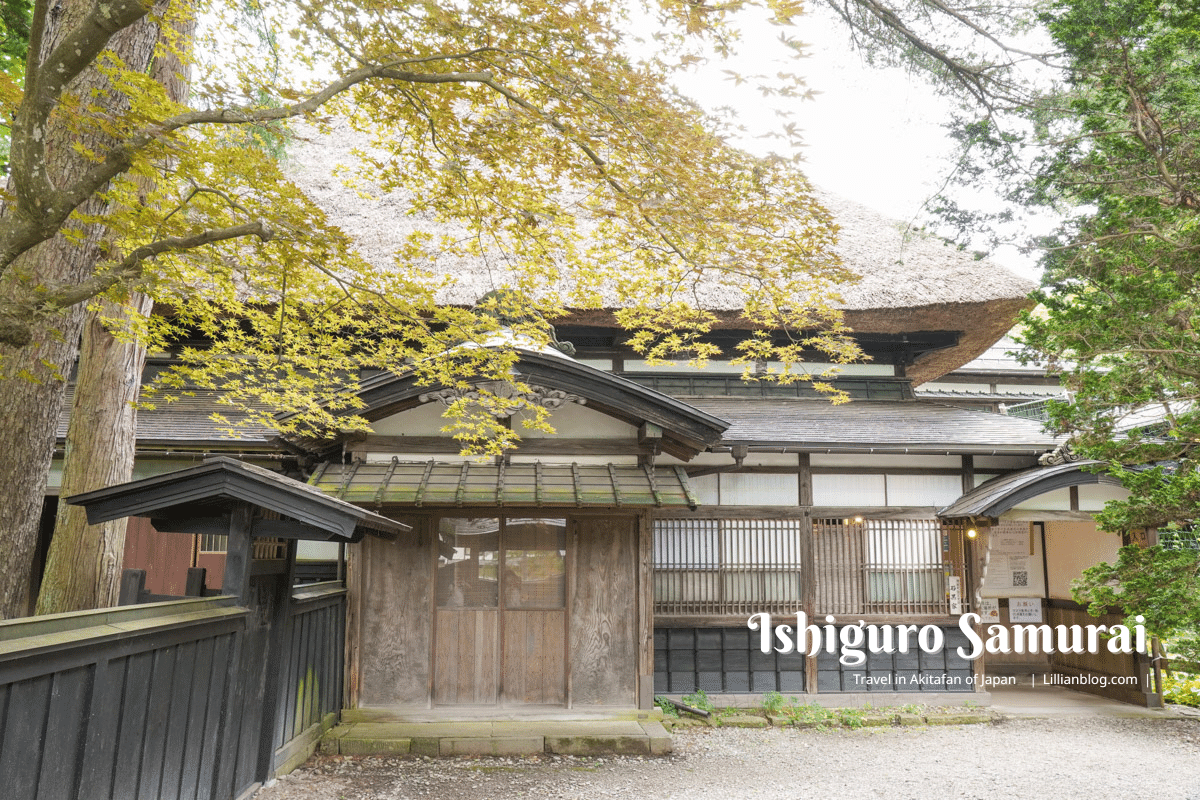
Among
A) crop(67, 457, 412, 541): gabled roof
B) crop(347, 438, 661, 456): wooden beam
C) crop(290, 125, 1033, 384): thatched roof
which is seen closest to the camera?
crop(67, 457, 412, 541): gabled roof

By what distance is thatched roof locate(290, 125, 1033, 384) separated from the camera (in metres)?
9.46

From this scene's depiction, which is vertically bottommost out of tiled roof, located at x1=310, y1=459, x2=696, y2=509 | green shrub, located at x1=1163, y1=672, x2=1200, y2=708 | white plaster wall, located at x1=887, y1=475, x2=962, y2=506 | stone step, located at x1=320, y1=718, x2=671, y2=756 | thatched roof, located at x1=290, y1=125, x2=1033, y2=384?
stone step, located at x1=320, y1=718, x2=671, y2=756

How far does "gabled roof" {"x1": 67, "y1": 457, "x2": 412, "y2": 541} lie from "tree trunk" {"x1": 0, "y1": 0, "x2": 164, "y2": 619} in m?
0.41

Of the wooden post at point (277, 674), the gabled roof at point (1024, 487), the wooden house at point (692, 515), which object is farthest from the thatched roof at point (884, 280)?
the wooden post at point (277, 674)

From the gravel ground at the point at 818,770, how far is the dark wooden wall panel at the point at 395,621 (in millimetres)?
884

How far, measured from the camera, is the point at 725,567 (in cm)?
835

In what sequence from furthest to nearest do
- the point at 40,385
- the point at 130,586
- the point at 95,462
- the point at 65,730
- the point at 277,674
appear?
the point at 95,462 → the point at 277,674 → the point at 130,586 → the point at 40,385 → the point at 65,730

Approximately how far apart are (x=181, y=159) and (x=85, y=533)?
130 inches

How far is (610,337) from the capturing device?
9844 mm

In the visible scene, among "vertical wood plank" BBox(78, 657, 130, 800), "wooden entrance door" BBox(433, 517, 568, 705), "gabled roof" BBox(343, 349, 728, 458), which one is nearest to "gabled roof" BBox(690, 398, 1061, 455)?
"gabled roof" BBox(343, 349, 728, 458)

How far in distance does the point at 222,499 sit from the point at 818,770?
5.38m

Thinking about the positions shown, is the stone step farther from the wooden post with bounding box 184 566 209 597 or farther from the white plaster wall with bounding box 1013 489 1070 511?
the white plaster wall with bounding box 1013 489 1070 511

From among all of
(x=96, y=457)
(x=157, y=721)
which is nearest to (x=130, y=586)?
(x=157, y=721)

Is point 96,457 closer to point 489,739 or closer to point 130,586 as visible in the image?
point 130,586
